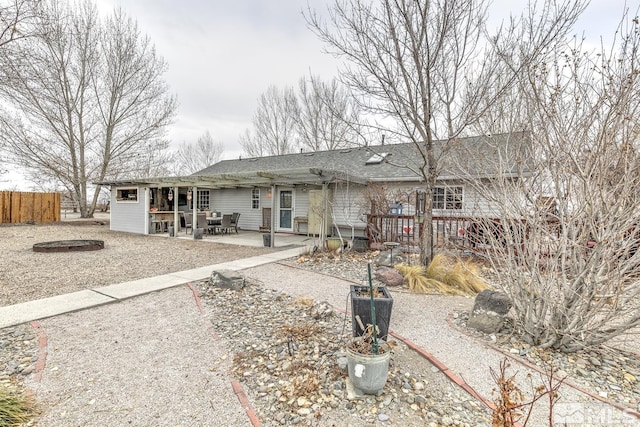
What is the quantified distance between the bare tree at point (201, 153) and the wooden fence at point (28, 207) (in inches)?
672

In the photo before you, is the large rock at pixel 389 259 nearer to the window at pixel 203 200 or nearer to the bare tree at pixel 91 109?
the window at pixel 203 200

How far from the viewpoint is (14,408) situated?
2.09 meters

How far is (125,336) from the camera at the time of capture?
11.1 ft

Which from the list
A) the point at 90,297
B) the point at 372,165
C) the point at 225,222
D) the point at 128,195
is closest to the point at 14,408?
the point at 90,297

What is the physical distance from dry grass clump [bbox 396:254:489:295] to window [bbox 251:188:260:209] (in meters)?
10.0

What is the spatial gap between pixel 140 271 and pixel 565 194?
7177mm

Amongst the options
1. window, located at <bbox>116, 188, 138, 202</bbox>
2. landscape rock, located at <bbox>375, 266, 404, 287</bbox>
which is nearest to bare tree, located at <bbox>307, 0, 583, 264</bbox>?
landscape rock, located at <bbox>375, 266, 404, 287</bbox>

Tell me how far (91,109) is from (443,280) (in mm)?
21946

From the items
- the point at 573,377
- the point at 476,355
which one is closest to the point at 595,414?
the point at 573,377

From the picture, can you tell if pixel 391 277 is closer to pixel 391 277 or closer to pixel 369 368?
pixel 391 277

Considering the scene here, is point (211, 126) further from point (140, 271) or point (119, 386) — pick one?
point (119, 386)

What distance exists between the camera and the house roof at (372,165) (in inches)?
142

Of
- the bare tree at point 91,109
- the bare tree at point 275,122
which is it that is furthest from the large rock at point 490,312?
the bare tree at point 275,122

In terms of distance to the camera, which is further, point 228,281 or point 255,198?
point 255,198
